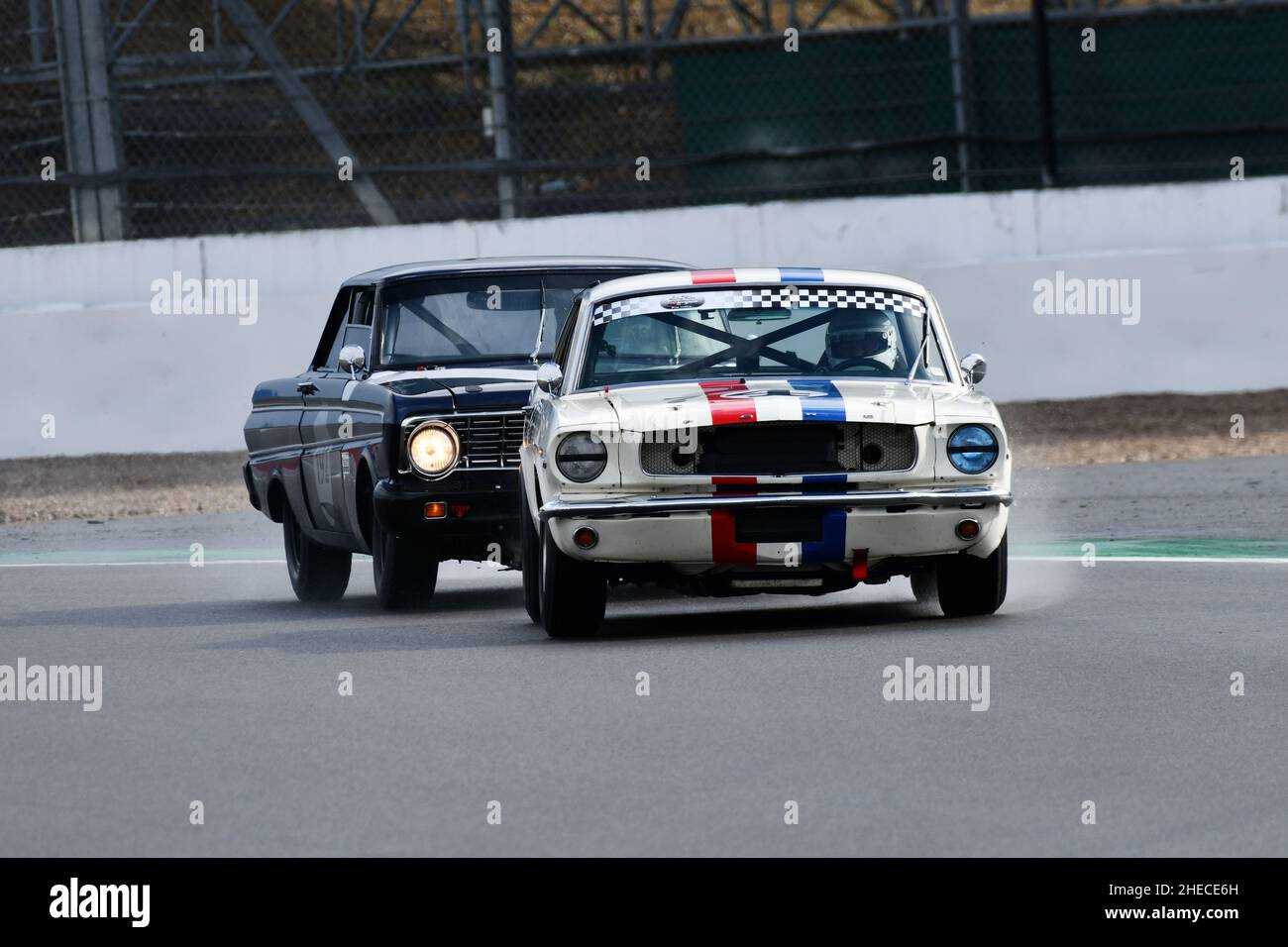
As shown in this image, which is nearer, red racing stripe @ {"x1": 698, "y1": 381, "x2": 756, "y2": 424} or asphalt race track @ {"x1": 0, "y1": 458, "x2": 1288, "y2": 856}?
asphalt race track @ {"x1": 0, "y1": 458, "x2": 1288, "y2": 856}

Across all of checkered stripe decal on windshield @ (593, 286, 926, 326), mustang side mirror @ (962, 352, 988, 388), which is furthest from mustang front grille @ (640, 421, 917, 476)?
checkered stripe decal on windshield @ (593, 286, 926, 326)

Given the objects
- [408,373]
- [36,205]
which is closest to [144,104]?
[36,205]

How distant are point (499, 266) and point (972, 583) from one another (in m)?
3.05

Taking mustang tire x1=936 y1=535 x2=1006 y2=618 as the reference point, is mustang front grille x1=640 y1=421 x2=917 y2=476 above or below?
above

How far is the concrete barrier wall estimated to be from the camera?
18.3m

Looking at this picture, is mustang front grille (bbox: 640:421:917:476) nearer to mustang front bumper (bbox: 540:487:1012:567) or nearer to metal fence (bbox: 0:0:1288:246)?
mustang front bumper (bbox: 540:487:1012:567)

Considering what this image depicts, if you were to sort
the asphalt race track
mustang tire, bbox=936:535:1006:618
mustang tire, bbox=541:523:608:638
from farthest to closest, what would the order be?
mustang tire, bbox=936:535:1006:618
mustang tire, bbox=541:523:608:638
the asphalt race track

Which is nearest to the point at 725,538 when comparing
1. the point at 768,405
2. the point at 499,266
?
the point at 768,405

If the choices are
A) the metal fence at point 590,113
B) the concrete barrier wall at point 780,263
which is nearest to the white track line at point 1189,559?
the concrete barrier wall at point 780,263

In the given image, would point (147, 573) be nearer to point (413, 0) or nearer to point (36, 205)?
point (36, 205)

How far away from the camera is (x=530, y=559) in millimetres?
9930

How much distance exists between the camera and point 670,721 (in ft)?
24.3

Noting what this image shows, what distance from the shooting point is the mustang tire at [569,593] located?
927 cm

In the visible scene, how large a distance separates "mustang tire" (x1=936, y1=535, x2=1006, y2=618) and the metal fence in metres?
10.1
